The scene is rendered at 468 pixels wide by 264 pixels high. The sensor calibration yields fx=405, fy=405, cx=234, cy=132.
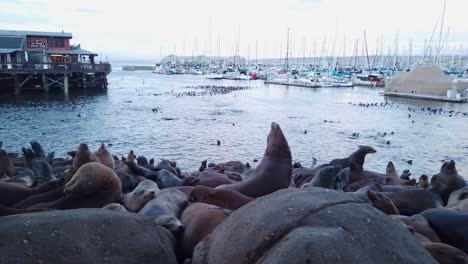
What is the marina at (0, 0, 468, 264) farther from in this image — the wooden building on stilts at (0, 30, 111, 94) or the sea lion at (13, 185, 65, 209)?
the wooden building on stilts at (0, 30, 111, 94)

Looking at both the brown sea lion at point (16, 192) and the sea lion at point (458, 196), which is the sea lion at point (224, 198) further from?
the sea lion at point (458, 196)

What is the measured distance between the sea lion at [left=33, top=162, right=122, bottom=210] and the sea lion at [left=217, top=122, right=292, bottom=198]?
219cm

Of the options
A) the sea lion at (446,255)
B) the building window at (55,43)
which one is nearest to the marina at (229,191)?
the sea lion at (446,255)

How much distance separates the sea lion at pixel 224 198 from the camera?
6.13 meters

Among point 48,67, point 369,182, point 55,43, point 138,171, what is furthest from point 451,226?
point 55,43

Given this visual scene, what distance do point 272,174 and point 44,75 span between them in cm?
5225

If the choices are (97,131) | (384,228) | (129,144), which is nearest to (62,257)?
(384,228)

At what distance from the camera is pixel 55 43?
206 feet

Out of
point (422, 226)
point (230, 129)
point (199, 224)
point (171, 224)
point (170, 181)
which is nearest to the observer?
point (199, 224)

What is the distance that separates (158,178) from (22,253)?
23.5 feet

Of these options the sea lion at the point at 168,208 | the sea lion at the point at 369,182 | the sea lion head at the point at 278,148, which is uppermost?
the sea lion head at the point at 278,148

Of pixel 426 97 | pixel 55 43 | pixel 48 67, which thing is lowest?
pixel 426 97

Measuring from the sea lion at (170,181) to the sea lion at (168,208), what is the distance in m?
2.33

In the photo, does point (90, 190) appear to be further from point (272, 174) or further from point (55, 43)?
→ point (55, 43)
